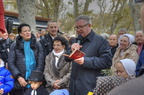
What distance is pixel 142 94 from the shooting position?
17.7 inches

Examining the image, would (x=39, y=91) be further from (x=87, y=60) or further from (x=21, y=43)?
(x=87, y=60)

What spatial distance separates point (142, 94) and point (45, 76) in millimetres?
2846

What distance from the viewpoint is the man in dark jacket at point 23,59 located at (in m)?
3.19

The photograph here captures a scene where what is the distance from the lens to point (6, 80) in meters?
3.28

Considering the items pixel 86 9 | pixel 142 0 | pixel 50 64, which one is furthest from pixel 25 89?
pixel 86 9

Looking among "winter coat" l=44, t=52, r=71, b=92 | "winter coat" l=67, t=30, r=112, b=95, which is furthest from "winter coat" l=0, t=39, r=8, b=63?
"winter coat" l=67, t=30, r=112, b=95

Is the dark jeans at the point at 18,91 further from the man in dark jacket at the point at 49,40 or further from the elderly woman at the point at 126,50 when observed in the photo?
the elderly woman at the point at 126,50

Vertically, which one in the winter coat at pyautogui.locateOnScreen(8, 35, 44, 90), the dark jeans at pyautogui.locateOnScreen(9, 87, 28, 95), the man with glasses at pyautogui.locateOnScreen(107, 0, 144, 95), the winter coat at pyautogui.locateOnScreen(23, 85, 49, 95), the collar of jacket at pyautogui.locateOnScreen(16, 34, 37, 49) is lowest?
the dark jeans at pyautogui.locateOnScreen(9, 87, 28, 95)

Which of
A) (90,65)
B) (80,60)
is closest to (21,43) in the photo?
(80,60)

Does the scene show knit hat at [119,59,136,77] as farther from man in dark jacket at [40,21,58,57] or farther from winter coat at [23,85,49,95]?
man in dark jacket at [40,21,58,57]

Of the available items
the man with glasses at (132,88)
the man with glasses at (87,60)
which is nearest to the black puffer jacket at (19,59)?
the man with glasses at (87,60)

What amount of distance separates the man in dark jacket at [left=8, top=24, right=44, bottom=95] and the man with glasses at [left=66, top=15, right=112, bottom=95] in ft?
3.18

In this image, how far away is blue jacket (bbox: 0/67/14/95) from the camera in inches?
126

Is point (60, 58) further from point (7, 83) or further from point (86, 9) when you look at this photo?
point (86, 9)
